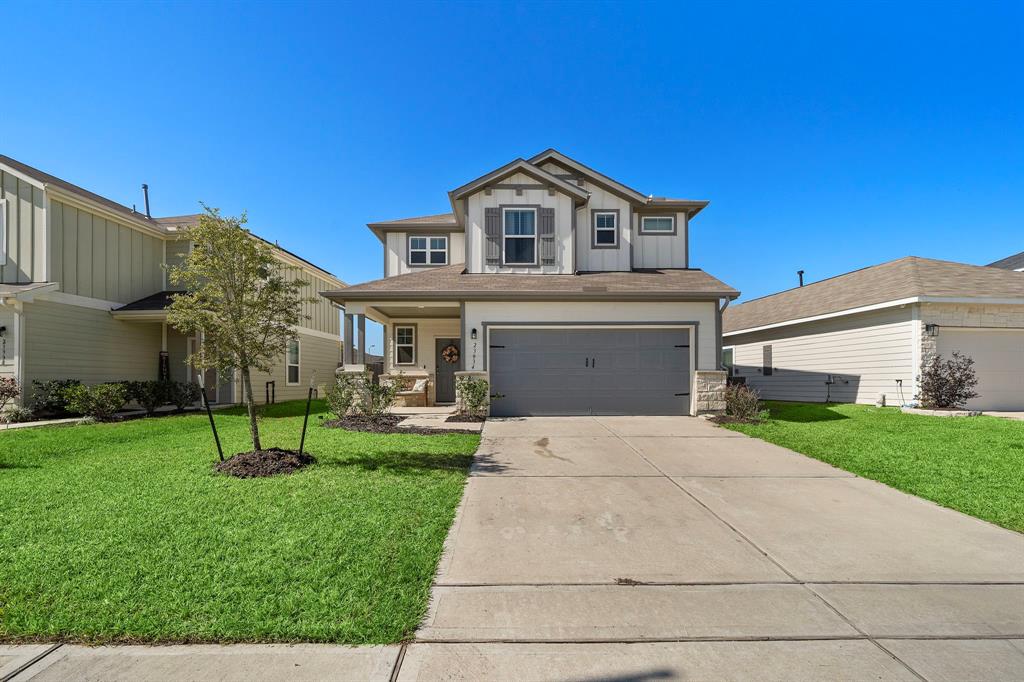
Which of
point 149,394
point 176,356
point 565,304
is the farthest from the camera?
point 176,356

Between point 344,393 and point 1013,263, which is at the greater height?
point 1013,263

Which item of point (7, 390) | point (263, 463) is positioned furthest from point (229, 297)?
point (7, 390)

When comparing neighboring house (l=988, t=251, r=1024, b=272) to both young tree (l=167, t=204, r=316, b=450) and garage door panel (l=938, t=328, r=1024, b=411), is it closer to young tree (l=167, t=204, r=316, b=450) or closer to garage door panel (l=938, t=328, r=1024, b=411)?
garage door panel (l=938, t=328, r=1024, b=411)

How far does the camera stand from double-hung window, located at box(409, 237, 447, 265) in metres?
14.7

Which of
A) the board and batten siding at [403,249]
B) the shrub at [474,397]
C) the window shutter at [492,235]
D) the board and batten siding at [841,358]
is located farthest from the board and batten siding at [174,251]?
the board and batten siding at [841,358]

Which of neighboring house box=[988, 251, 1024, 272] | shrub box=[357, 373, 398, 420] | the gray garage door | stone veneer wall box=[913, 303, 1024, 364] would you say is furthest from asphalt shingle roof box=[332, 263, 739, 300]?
neighboring house box=[988, 251, 1024, 272]

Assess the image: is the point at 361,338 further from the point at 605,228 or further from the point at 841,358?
the point at 841,358

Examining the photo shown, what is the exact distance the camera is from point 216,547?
3.53 metres

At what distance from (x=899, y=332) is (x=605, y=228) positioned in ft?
28.0

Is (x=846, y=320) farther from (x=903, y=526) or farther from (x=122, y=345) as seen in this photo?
(x=122, y=345)

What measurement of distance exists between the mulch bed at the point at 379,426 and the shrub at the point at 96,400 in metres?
5.43

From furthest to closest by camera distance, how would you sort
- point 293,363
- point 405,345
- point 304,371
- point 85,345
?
1. point 304,371
2. point 293,363
3. point 405,345
4. point 85,345

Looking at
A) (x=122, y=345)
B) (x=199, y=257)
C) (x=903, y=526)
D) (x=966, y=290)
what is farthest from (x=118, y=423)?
(x=966, y=290)

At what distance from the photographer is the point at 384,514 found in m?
4.23
